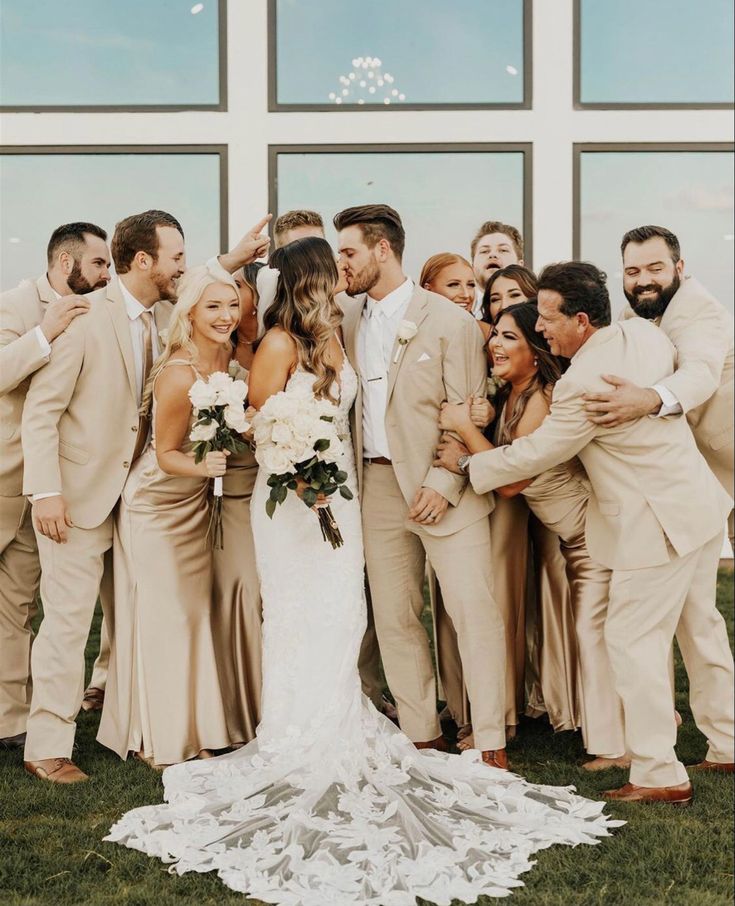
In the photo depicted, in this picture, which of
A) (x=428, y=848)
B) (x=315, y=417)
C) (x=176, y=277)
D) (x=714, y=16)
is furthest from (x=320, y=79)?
(x=428, y=848)

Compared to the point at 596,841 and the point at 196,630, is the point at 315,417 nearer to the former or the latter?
the point at 196,630

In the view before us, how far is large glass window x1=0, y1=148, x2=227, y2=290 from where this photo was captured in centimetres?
927

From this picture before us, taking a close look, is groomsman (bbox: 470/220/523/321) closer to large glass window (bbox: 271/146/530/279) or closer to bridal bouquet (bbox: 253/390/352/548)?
bridal bouquet (bbox: 253/390/352/548)

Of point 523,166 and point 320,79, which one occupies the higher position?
point 320,79

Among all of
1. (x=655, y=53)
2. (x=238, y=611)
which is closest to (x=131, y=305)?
(x=238, y=611)

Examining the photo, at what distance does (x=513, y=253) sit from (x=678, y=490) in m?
2.51

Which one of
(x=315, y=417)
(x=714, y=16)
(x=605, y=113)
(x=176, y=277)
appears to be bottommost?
(x=315, y=417)

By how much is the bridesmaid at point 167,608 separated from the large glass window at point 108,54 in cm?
537

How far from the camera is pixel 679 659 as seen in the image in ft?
22.0

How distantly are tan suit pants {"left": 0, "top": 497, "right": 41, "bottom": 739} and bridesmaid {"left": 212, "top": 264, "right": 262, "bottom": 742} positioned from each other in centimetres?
92

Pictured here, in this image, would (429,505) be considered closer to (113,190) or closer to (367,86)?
(367,86)

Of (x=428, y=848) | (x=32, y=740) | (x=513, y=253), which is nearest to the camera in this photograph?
(x=428, y=848)

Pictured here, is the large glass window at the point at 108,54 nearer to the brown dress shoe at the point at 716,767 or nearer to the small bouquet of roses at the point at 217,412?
the small bouquet of roses at the point at 217,412

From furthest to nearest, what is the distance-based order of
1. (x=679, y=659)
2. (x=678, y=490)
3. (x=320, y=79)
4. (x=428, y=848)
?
(x=320, y=79), (x=679, y=659), (x=678, y=490), (x=428, y=848)
